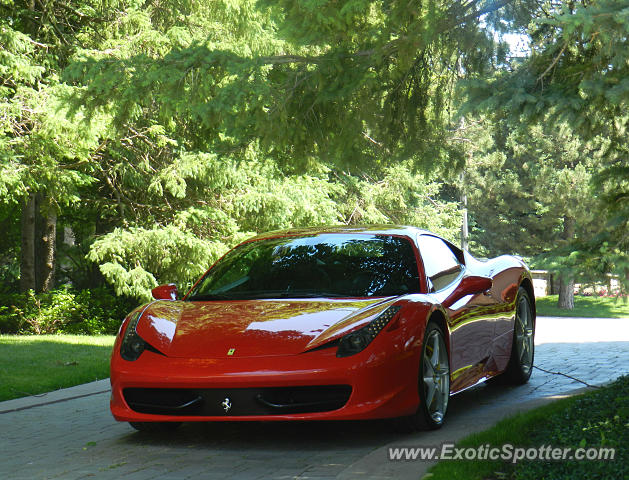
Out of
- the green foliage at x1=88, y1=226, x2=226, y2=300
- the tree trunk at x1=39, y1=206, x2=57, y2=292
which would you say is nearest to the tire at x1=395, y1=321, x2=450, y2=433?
the green foliage at x1=88, y1=226, x2=226, y2=300

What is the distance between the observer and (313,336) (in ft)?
18.3

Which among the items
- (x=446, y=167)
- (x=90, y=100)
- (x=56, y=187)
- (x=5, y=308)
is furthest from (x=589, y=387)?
(x=5, y=308)

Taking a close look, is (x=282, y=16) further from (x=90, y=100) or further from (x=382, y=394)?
(x=382, y=394)

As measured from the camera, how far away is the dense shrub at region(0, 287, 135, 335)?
18391mm

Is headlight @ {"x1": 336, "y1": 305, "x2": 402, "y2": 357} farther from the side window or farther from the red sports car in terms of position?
the side window

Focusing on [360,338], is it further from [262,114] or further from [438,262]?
[262,114]

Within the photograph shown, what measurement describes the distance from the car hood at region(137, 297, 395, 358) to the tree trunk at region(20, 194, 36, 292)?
46.0 feet

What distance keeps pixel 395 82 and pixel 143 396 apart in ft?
15.6

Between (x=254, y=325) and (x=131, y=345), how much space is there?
34.1 inches

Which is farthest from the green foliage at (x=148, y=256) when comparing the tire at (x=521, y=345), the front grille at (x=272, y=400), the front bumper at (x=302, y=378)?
the front grille at (x=272, y=400)

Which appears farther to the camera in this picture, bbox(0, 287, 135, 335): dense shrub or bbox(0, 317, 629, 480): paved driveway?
bbox(0, 287, 135, 335): dense shrub

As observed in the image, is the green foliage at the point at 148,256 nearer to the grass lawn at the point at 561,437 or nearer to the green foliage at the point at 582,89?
the green foliage at the point at 582,89

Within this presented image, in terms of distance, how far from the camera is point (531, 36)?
9062 millimetres

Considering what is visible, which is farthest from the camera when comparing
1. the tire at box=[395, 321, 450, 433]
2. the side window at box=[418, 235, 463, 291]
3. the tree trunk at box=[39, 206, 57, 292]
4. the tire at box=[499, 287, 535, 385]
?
the tree trunk at box=[39, 206, 57, 292]
